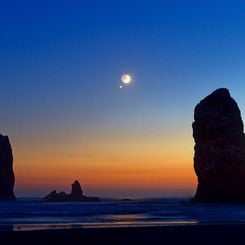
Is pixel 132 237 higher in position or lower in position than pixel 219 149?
lower

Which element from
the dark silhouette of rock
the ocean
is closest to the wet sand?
the ocean

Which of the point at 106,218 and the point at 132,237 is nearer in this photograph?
the point at 132,237

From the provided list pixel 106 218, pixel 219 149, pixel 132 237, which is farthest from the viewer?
pixel 219 149

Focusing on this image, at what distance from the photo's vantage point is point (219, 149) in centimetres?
12912

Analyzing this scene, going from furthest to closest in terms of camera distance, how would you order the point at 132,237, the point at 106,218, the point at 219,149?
the point at 219,149
the point at 106,218
the point at 132,237

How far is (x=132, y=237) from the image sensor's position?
32.7m

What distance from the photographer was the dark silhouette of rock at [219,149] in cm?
12650

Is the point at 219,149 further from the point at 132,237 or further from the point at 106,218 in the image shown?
the point at 132,237

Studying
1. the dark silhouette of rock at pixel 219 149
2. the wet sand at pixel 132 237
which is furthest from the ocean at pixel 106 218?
the dark silhouette of rock at pixel 219 149

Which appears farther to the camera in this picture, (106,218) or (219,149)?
(219,149)

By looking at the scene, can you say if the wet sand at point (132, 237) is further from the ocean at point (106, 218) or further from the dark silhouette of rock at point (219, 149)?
the dark silhouette of rock at point (219, 149)

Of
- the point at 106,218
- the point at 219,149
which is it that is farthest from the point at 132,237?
the point at 219,149

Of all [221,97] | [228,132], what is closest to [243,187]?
[228,132]

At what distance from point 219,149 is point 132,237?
98809mm
